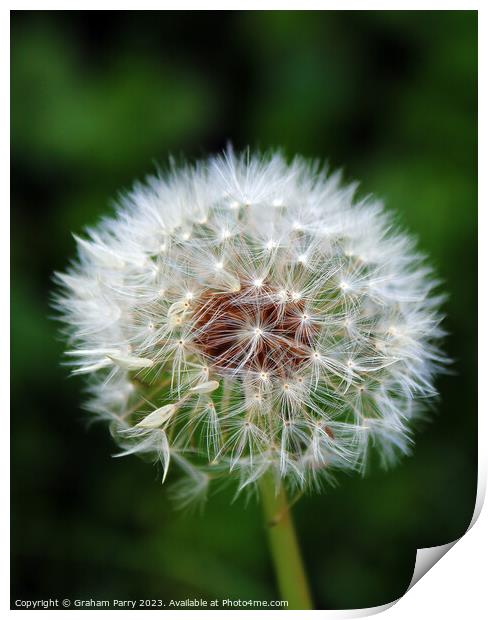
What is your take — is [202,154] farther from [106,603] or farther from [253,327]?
[106,603]

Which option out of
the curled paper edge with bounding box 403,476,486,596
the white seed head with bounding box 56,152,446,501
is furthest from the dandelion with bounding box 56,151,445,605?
the curled paper edge with bounding box 403,476,486,596

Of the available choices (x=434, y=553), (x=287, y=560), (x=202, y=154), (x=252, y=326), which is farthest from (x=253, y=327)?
(x=202, y=154)

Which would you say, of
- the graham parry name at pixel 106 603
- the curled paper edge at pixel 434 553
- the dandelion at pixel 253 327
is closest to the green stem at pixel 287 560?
the dandelion at pixel 253 327

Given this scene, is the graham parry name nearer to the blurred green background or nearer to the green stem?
the blurred green background

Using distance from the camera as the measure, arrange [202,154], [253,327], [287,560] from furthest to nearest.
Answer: [202,154] < [287,560] < [253,327]

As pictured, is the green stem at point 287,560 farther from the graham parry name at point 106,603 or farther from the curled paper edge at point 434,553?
the graham parry name at point 106,603

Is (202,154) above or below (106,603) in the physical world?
above
